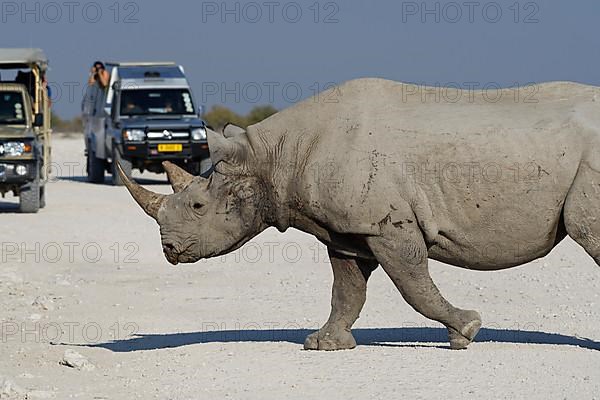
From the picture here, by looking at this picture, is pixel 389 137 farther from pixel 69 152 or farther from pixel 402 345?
pixel 69 152

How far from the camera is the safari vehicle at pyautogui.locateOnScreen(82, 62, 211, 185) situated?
30516 mm

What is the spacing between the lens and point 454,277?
50.5 feet

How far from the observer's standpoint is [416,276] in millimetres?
9742

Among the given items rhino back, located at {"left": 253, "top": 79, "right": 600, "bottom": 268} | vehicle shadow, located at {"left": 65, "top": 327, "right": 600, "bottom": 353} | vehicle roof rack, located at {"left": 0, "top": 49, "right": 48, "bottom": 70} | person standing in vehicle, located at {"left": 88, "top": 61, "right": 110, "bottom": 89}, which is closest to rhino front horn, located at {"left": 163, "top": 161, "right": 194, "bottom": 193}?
rhino back, located at {"left": 253, "top": 79, "right": 600, "bottom": 268}

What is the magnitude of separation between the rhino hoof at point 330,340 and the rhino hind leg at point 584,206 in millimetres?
1889

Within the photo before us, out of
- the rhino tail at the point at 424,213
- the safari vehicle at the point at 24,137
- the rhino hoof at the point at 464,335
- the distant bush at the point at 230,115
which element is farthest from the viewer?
the distant bush at the point at 230,115

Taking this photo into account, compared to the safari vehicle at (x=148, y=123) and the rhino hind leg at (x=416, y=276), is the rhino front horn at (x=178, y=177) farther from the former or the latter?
the safari vehicle at (x=148, y=123)

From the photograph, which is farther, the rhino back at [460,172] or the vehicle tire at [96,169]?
the vehicle tire at [96,169]

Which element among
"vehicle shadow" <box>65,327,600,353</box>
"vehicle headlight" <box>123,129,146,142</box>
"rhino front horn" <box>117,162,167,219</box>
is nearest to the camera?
"rhino front horn" <box>117,162,167,219</box>

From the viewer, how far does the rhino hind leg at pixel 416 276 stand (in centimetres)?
960

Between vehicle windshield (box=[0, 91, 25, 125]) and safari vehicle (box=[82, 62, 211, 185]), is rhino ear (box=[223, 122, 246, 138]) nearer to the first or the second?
vehicle windshield (box=[0, 91, 25, 125])

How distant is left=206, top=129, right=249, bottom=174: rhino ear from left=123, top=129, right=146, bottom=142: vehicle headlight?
20.6 metres

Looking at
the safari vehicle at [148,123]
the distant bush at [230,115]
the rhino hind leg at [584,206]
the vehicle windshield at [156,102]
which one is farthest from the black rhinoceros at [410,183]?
the distant bush at [230,115]

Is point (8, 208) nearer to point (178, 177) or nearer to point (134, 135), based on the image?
point (134, 135)
